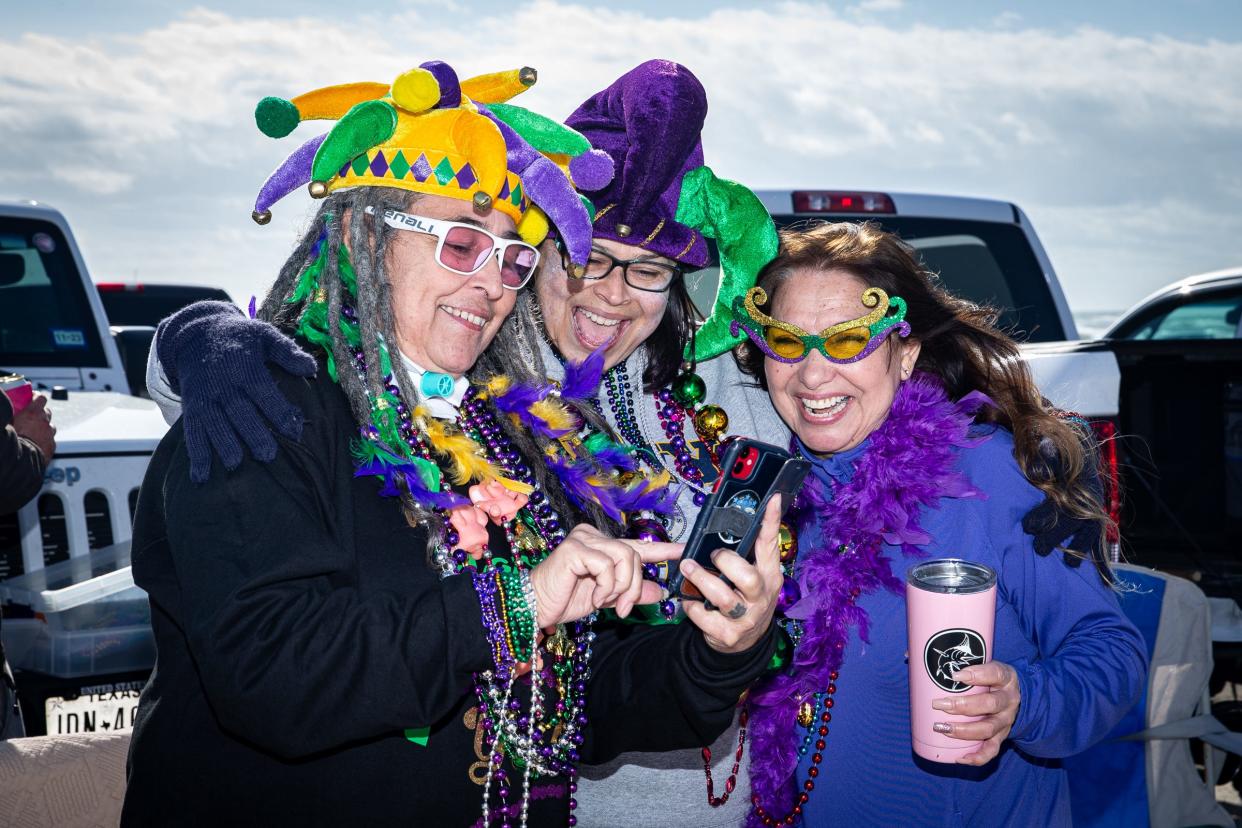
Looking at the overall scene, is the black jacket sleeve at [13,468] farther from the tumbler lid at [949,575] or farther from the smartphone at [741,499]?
the tumbler lid at [949,575]

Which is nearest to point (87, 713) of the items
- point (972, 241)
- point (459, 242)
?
point (459, 242)

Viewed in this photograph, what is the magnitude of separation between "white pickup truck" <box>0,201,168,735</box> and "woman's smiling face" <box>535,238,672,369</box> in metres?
2.07

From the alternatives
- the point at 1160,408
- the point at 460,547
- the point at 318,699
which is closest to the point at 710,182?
the point at 460,547

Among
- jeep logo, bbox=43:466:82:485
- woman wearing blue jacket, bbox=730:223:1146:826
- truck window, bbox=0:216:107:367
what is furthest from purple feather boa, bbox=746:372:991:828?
truck window, bbox=0:216:107:367

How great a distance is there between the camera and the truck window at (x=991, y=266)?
15.9ft

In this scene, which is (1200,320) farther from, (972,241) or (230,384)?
(230,384)

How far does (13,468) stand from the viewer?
3344mm

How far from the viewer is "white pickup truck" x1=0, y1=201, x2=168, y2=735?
12.1 ft

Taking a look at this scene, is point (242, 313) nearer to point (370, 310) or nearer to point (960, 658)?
point (370, 310)

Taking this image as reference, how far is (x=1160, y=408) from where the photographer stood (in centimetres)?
430

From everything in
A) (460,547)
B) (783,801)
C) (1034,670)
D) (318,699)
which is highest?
(460,547)


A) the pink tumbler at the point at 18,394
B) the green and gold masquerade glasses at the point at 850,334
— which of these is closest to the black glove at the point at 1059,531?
the green and gold masquerade glasses at the point at 850,334

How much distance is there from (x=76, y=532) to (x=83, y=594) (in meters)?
0.48

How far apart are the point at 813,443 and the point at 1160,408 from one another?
2.43 m
